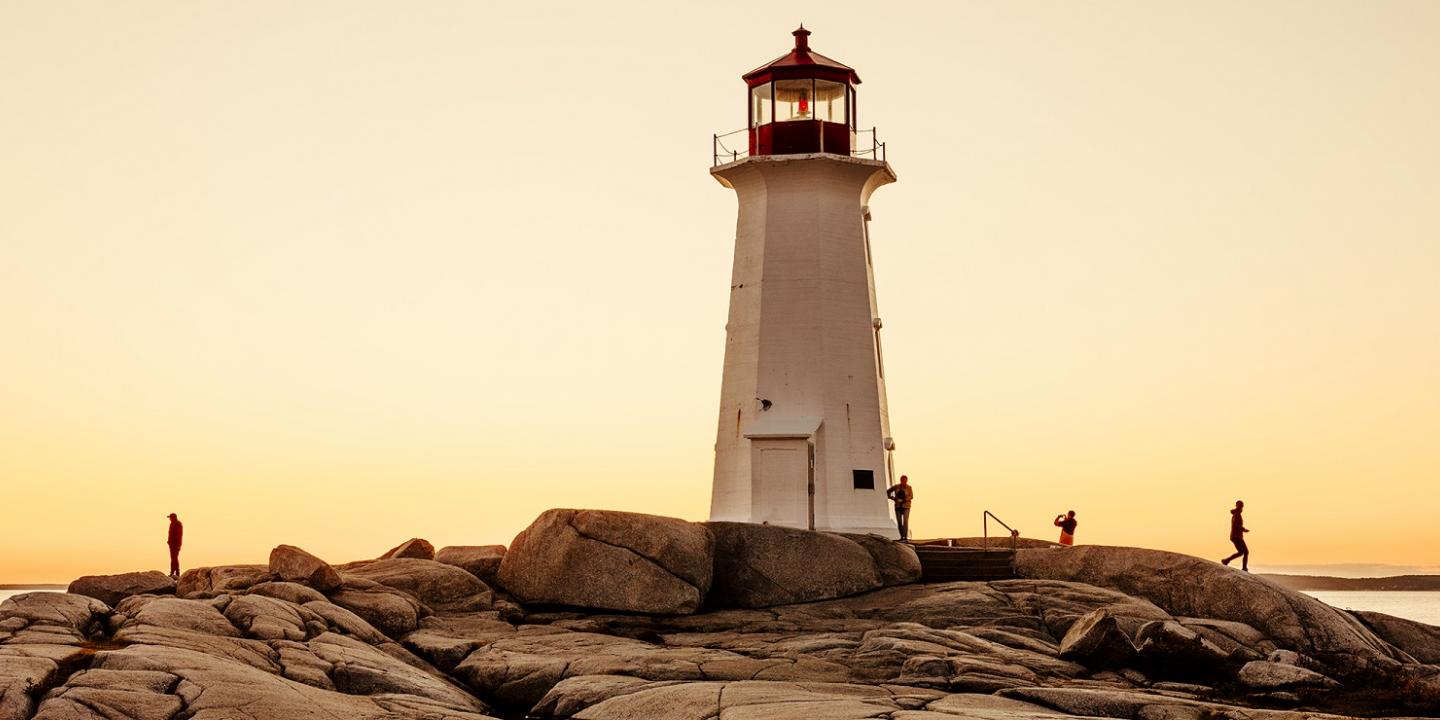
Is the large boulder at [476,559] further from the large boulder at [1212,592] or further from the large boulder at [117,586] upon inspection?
the large boulder at [1212,592]

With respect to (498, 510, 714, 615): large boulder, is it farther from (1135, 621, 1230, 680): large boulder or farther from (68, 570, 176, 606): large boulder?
(1135, 621, 1230, 680): large boulder

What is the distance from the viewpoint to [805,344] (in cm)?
3081

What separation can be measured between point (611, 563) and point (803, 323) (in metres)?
8.12

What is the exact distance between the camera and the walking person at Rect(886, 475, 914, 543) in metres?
31.1

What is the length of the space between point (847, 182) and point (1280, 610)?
503 inches

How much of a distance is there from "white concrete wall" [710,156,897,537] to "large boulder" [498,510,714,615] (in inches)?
199

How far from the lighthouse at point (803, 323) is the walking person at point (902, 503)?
25cm

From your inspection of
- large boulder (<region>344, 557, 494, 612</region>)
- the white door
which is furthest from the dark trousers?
large boulder (<region>344, 557, 494, 612</region>)

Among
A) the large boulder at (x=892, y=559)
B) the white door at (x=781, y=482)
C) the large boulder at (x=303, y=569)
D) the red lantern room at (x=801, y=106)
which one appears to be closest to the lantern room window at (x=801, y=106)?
the red lantern room at (x=801, y=106)

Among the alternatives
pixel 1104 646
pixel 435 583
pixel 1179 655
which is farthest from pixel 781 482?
pixel 1179 655

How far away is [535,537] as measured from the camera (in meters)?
25.8

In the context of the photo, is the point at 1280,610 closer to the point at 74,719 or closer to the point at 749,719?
the point at 749,719

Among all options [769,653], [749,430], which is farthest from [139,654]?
[749,430]

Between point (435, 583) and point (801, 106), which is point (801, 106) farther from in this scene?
point (435, 583)
